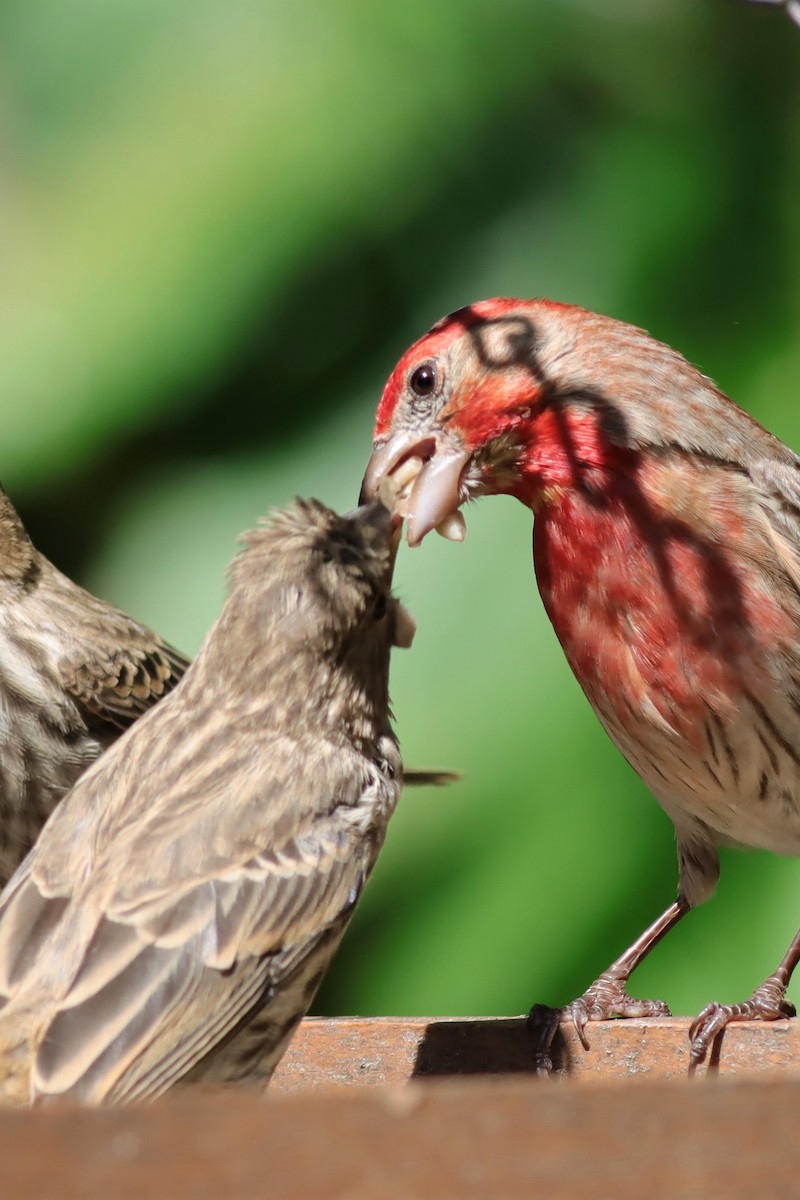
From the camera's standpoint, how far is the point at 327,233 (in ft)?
16.6

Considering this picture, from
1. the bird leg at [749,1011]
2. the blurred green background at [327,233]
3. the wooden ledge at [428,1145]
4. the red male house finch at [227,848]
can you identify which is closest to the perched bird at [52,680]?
the blurred green background at [327,233]

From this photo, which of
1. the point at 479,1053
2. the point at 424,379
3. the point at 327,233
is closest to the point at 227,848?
the point at 479,1053

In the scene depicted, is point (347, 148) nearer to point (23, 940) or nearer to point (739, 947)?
point (739, 947)

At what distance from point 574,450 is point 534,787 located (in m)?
1.38

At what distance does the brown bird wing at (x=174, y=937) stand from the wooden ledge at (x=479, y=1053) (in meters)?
0.40

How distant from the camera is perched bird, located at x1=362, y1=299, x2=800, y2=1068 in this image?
11.0 ft

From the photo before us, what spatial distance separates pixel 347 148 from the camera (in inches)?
199

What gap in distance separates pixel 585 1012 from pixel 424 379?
50.8 inches

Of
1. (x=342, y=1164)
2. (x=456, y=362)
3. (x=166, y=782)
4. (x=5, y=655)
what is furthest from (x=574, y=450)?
(x=342, y=1164)

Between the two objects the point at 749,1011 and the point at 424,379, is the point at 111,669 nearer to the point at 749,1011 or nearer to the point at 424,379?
the point at 424,379

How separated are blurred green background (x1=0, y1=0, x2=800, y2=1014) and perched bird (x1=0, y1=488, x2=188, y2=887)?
0.63 m

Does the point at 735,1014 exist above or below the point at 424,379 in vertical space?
below

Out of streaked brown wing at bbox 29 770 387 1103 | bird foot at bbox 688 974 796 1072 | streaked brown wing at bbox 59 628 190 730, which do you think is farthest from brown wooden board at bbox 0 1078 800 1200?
streaked brown wing at bbox 59 628 190 730

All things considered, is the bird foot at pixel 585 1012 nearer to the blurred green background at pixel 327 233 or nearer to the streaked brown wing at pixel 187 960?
the streaked brown wing at pixel 187 960
